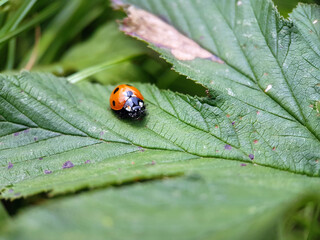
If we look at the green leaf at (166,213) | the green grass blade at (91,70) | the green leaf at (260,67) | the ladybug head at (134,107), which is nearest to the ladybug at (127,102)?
the ladybug head at (134,107)

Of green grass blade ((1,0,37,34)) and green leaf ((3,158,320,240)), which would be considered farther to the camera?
green grass blade ((1,0,37,34))

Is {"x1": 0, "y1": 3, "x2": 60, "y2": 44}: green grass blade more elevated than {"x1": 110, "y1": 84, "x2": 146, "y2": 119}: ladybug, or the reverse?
{"x1": 0, "y1": 3, "x2": 60, "y2": 44}: green grass blade

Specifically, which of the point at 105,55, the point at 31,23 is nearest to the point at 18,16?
the point at 31,23

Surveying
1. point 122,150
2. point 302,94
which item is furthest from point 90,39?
point 302,94

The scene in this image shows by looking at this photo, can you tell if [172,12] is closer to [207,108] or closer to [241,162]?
[207,108]

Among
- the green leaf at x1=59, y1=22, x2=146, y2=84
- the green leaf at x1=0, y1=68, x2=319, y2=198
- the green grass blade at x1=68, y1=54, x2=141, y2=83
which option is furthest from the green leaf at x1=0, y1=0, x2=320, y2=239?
the green leaf at x1=59, y1=22, x2=146, y2=84

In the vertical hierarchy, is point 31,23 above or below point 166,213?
above

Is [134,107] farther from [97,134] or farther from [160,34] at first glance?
[160,34]

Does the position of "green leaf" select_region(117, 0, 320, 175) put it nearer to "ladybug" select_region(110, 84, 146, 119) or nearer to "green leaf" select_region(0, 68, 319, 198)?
"green leaf" select_region(0, 68, 319, 198)
